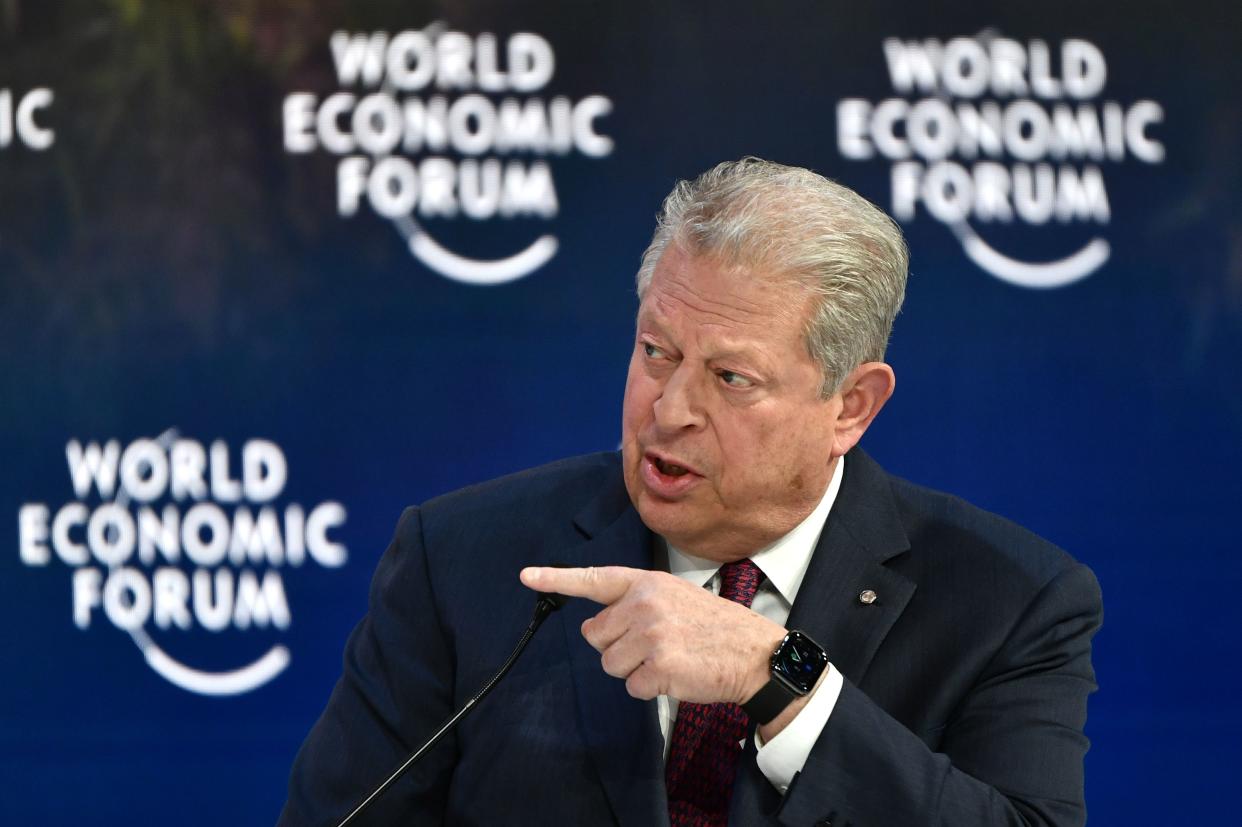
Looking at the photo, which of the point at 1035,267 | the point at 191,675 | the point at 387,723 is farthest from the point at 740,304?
the point at 191,675

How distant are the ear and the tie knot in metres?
0.20

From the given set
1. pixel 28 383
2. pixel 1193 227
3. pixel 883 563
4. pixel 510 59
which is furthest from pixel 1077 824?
pixel 28 383

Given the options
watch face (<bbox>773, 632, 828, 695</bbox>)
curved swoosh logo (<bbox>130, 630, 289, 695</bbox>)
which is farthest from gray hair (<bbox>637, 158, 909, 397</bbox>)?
curved swoosh logo (<bbox>130, 630, 289, 695</bbox>)

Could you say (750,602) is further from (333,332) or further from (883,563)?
(333,332)

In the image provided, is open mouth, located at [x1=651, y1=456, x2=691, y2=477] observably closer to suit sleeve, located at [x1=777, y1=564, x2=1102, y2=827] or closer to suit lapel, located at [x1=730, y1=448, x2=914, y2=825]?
suit lapel, located at [x1=730, y1=448, x2=914, y2=825]

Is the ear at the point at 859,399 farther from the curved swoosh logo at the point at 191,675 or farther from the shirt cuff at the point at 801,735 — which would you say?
the curved swoosh logo at the point at 191,675

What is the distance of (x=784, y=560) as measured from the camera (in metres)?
2.15

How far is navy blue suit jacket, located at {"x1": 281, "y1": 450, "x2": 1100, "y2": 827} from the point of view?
1957 mm

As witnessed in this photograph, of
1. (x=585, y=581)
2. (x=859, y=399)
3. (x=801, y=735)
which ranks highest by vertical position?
(x=859, y=399)

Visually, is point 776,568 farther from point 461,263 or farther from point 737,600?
point 461,263

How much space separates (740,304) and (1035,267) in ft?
5.52

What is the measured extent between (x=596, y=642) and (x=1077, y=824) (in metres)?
0.69

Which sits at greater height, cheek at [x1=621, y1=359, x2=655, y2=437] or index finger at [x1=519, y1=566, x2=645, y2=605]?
cheek at [x1=621, y1=359, x2=655, y2=437]

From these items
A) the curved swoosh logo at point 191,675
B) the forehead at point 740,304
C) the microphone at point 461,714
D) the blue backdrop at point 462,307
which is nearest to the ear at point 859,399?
the forehead at point 740,304
